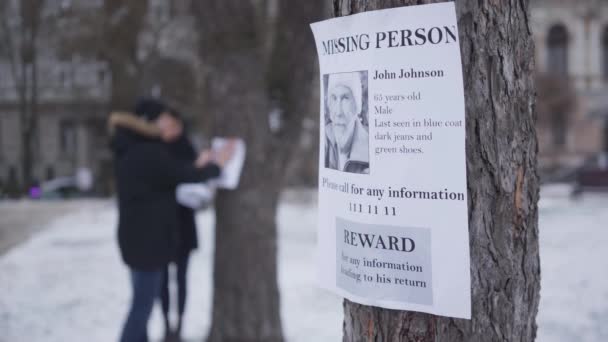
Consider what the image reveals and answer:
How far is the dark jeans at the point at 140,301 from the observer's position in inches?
169

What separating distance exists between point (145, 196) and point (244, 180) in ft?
2.62

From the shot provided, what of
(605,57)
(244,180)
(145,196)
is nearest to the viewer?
(145,196)

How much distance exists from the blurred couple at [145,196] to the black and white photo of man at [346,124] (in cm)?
243

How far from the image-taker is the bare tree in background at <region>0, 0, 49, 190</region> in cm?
1825

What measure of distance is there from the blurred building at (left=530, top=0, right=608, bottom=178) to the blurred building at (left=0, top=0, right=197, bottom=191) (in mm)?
20436

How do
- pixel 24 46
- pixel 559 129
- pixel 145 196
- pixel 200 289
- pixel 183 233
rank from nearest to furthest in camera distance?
1. pixel 145 196
2. pixel 183 233
3. pixel 200 289
4. pixel 24 46
5. pixel 559 129

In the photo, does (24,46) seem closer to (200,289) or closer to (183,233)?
(200,289)

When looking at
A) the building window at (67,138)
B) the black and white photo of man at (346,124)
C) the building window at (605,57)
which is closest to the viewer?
the black and white photo of man at (346,124)

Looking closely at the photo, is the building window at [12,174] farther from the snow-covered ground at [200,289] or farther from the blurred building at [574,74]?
the blurred building at [574,74]

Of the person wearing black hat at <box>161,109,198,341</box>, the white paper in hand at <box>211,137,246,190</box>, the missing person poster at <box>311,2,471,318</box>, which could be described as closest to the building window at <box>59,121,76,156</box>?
the person wearing black hat at <box>161,109,198,341</box>

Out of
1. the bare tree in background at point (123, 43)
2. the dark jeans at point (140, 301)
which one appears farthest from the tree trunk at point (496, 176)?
the bare tree in background at point (123, 43)

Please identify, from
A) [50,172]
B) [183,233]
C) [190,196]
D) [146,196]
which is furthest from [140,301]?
[50,172]

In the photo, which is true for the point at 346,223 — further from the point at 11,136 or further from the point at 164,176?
the point at 11,136

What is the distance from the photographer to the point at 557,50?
3584 centimetres
